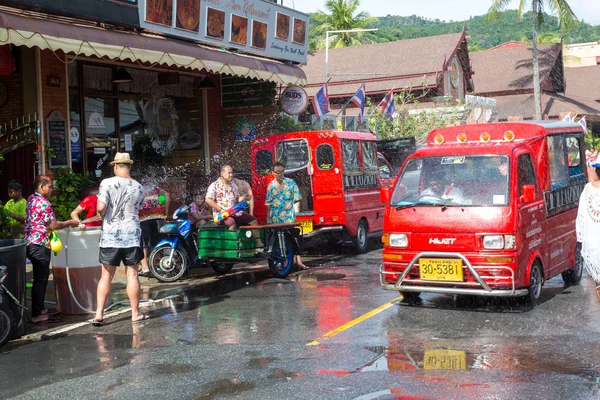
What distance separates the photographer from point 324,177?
46.1 ft

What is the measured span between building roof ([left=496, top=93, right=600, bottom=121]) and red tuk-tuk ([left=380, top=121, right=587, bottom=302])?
2944 centimetres

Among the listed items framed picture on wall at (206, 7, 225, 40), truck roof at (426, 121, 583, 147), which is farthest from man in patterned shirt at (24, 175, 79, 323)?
framed picture on wall at (206, 7, 225, 40)

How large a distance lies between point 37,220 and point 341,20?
49.1 meters

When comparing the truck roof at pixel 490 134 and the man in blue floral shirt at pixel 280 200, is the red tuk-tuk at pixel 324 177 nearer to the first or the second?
the man in blue floral shirt at pixel 280 200

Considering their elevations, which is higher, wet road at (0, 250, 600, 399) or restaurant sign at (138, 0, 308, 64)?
restaurant sign at (138, 0, 308, 64)

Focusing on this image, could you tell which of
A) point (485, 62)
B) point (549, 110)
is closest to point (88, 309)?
point (549, 110)

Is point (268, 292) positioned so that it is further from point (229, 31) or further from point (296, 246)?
point (229, 31)

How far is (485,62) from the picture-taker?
1746 inches

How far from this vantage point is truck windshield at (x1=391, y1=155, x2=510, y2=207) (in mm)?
8820

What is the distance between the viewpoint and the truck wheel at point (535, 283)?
8820 millimetres

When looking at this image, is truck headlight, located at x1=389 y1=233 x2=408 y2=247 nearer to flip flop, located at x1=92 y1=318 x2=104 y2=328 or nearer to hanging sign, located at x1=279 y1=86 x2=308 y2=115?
flip flop, located at x1=92 y1=318 x2=104 y2=328

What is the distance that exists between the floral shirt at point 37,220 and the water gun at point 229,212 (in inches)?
113

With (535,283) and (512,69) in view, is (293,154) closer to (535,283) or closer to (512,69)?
(535,283)

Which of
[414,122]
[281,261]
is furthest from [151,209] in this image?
[414,122]
